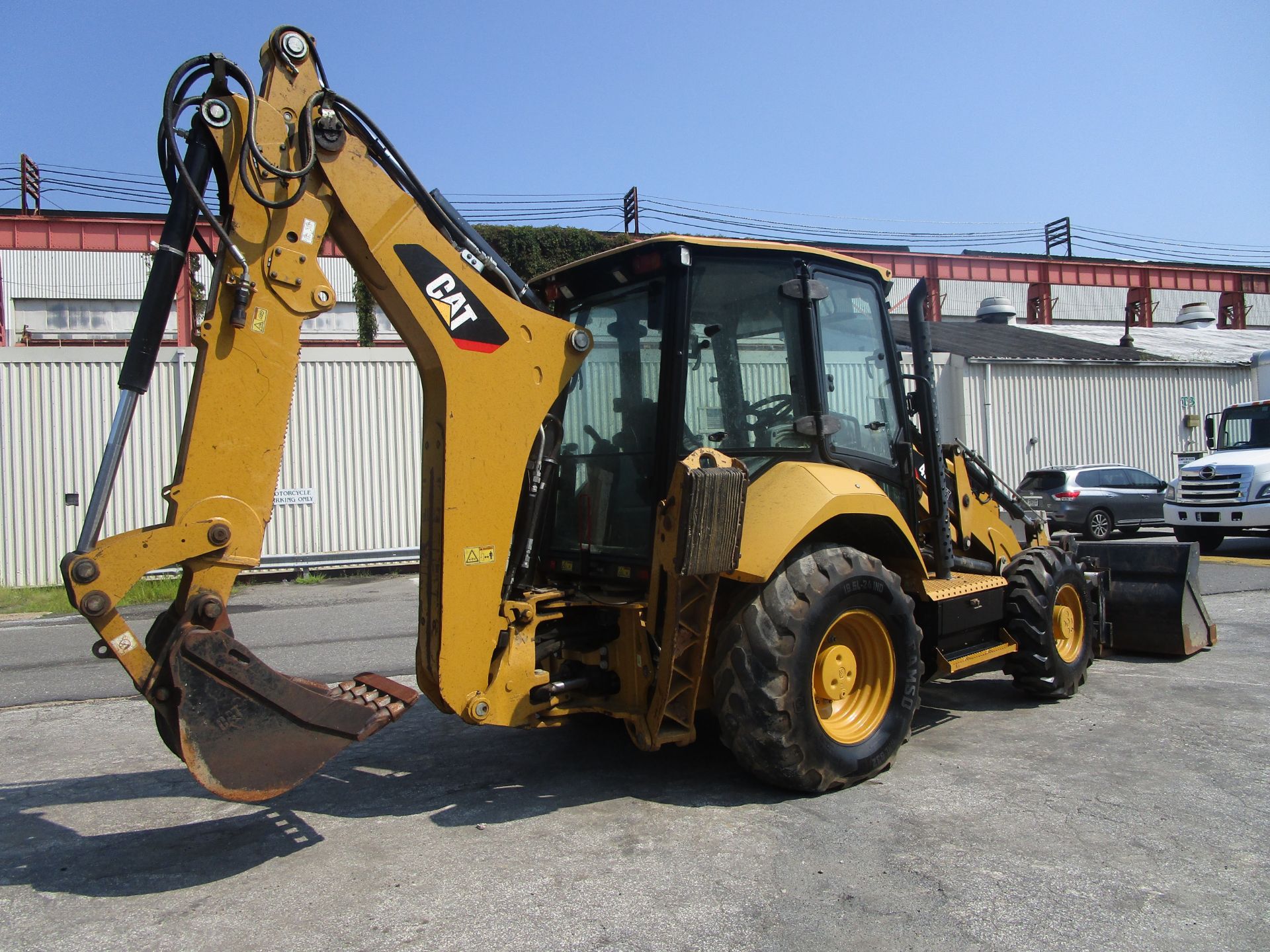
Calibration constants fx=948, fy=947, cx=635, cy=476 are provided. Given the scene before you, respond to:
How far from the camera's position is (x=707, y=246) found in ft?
14.7

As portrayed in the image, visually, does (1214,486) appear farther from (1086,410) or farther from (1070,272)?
(1070,272)

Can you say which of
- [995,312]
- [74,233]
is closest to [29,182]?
[74,233]

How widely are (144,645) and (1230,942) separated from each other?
12.8 feet

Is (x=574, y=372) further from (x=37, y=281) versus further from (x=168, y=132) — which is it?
(x=37, y=281)

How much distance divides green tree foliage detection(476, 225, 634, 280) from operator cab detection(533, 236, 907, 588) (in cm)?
2231

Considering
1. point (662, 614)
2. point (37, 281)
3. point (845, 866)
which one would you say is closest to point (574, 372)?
point (662, 614)

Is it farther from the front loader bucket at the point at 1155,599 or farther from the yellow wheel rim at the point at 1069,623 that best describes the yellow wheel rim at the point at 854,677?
the front loader bucket at the point at 1155,599

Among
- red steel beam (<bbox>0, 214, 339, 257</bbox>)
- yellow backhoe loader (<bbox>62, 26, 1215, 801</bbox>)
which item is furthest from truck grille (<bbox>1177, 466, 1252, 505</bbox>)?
red steel beam (<bbox>0, 214, 339, 257</bbox>)

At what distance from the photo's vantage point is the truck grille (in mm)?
14867

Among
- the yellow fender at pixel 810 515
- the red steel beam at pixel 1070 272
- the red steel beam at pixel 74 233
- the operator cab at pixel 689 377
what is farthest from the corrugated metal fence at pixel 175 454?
the red steel beam at pixel 1070 272

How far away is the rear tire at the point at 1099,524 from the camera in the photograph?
1889 cm

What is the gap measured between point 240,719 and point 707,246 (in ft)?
9.33

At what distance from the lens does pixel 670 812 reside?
4.16 metres

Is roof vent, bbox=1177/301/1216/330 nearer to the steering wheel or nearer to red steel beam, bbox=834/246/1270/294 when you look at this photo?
red steel beam, bbox=834/246/1270/294
